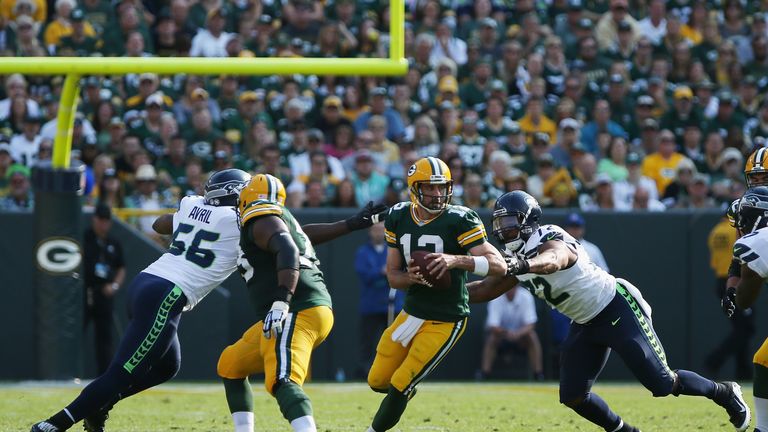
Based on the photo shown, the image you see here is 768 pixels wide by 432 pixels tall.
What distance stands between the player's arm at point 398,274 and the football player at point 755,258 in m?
1.60

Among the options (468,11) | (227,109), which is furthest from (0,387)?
(468,11)

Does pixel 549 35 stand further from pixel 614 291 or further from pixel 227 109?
pixel 614 291

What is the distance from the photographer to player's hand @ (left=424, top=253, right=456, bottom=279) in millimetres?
5875

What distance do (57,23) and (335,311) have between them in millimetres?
4272

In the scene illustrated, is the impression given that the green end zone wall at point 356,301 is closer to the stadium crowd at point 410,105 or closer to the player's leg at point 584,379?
the stadium crowd at point 410,105

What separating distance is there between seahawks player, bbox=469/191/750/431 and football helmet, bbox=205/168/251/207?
136 centimetres

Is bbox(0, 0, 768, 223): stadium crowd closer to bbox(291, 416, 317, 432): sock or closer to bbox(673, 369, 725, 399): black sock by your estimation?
bbox(673, 369, 725, 399): black sock

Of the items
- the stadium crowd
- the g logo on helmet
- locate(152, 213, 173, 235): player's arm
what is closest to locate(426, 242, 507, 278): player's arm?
locate(152, 213, 173, 235): player's arm

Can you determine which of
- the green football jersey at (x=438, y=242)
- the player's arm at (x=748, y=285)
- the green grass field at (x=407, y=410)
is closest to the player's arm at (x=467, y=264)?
the green football jersey at (x=438, y=242)

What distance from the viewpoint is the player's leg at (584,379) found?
6.41 meters

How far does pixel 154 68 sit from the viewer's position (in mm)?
8867

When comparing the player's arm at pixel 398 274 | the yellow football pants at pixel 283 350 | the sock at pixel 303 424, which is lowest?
the sock at pixel 303 424

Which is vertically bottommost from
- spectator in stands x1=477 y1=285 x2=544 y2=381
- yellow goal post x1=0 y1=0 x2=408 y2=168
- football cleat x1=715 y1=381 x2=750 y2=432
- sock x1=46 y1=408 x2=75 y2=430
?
spectator in stands x1=477 y1=285 x2=544 y2=381

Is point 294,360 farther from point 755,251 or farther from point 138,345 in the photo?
point 755,251
